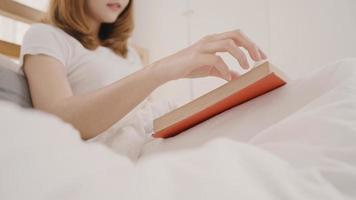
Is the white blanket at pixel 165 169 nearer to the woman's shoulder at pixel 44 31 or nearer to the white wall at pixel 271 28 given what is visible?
the woman's shoulder at pixel 44 31

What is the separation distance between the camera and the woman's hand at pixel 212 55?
24.3 inches

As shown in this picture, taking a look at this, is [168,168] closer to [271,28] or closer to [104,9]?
[104,9]

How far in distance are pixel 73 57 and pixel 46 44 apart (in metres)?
0.08

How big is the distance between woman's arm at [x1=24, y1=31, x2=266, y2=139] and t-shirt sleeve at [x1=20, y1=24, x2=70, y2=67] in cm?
2

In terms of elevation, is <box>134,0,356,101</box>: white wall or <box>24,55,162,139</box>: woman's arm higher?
<box>24,55,162,139</box>: woman's arm

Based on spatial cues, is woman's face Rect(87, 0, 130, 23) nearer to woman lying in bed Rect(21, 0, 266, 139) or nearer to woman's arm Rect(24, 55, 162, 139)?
woman lying in bed Rect(21, 0, 266, 139)

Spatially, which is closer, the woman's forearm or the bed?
the bed

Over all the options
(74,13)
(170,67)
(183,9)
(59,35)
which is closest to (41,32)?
(59,35)

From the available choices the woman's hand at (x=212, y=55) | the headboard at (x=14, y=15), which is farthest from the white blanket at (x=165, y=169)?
the headboard at (x=14, y=15)

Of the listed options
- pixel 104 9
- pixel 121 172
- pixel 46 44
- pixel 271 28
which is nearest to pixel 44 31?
pixel 46 44

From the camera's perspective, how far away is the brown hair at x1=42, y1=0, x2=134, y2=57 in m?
1.02

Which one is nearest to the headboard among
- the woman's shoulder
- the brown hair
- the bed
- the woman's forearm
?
the brown hair

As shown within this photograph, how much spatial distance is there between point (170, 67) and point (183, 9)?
4.84ft

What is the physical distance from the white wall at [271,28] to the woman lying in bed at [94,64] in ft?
2.61
